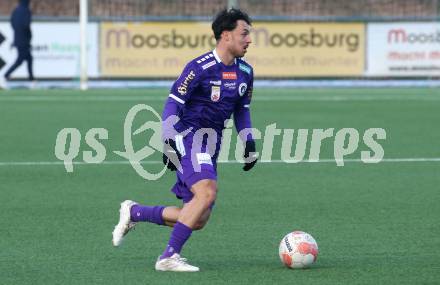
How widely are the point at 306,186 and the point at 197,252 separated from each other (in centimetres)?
406

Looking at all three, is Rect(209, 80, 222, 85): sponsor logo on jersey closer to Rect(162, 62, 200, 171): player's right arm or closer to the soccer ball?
Rect(162, 62, 200, 171): player's right arm

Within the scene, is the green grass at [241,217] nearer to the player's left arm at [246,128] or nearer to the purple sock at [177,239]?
the purple sock at [177,239]

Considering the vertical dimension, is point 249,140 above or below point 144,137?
above

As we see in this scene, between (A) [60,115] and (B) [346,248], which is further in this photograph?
(A) [60,115]

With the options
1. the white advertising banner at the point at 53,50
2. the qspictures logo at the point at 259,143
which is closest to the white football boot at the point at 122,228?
the qspictures logo at the point at 259,143

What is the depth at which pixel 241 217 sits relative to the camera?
10758 millimetres

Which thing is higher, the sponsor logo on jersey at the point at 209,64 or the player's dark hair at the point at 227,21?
the player's dark hair at the point at 227,21

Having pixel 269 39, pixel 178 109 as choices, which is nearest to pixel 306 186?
pixel 178 109

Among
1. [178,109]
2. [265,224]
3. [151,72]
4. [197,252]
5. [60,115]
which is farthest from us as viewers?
[151,72]

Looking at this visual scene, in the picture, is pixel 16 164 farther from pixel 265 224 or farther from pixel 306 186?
pixel 265 224

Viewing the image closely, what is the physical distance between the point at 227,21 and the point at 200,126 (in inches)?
29.1

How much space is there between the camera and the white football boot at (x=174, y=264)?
8.14 metres

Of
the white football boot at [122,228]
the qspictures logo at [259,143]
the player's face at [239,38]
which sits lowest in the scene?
the qspictures logo at [259,143]

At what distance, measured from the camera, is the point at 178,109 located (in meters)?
8.35
